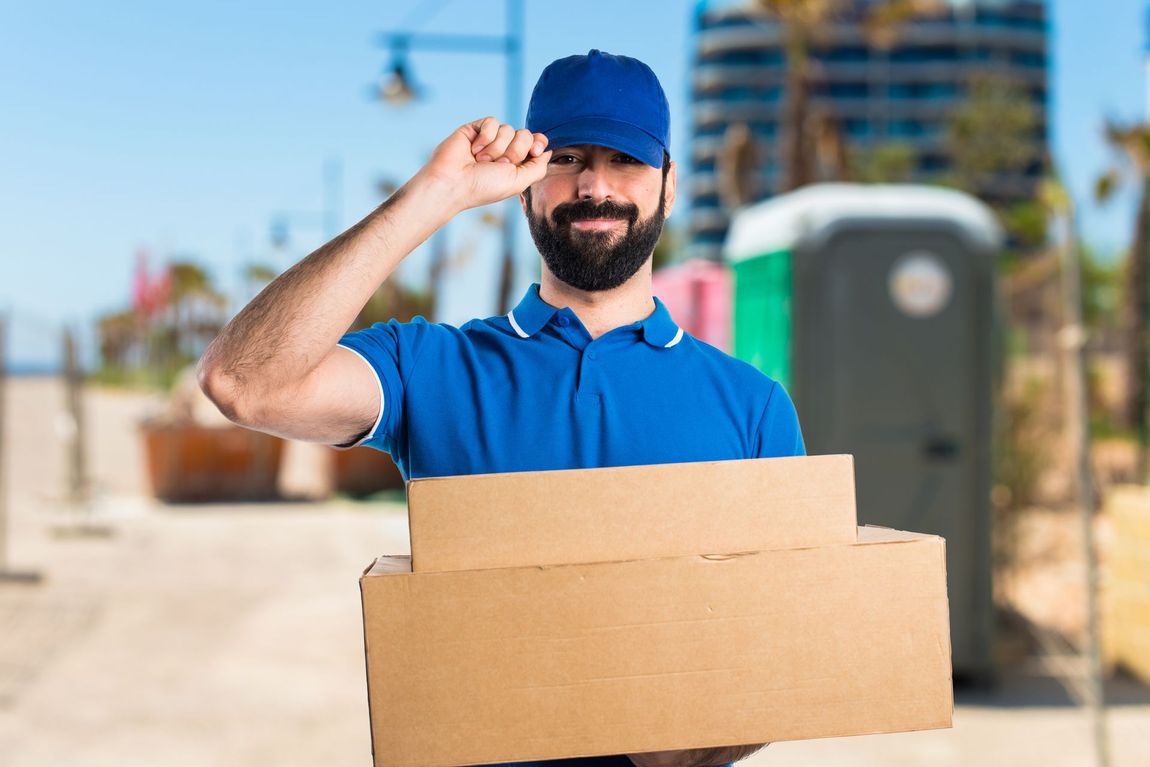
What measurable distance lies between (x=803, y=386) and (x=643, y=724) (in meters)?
5.17

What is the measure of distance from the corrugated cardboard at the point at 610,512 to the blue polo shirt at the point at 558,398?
0.32 meters

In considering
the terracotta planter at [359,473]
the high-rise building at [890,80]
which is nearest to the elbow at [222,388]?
the terracotta planter at [359,473]

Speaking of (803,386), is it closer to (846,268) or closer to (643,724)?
(846,268)

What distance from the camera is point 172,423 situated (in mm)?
15164

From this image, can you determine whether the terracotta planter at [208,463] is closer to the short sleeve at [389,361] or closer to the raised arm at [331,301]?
the short sleeve at [389,361]

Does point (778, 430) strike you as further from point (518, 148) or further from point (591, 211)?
point (518, 148)

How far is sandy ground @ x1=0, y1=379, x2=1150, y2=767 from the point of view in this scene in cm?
611

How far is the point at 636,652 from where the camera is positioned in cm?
159

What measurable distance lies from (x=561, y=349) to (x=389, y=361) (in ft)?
0.90

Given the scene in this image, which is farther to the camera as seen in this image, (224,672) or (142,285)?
(142,285)

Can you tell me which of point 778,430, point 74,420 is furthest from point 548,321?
point 74,420

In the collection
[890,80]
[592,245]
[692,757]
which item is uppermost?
[890,80]

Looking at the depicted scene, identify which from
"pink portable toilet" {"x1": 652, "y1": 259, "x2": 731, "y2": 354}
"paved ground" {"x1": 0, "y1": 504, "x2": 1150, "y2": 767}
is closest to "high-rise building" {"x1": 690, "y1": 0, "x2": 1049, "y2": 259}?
"paved ground" {"x1": 0, "y1": 504, "x2": 1150, "y2": 767}

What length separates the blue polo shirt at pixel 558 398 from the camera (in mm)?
1971
